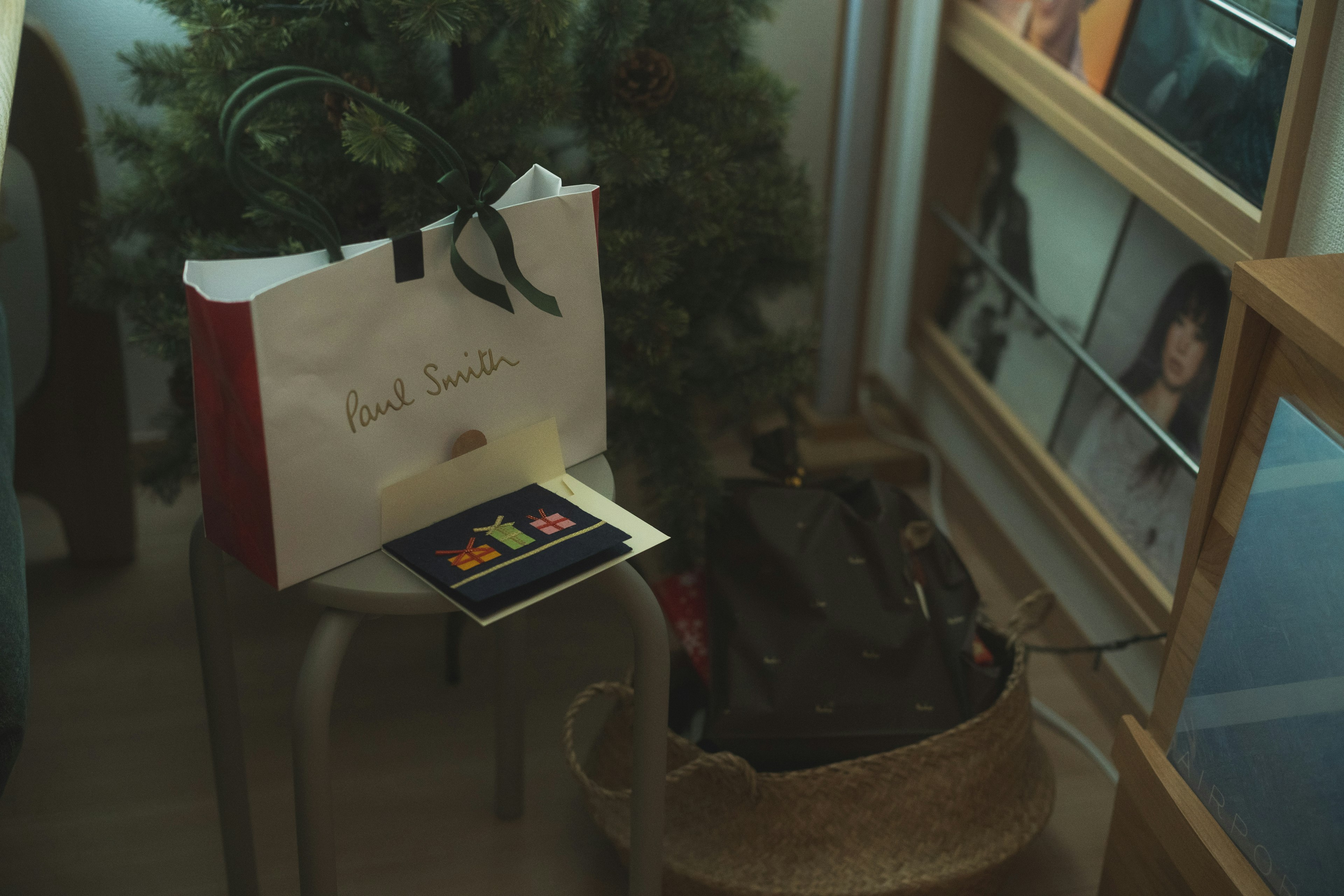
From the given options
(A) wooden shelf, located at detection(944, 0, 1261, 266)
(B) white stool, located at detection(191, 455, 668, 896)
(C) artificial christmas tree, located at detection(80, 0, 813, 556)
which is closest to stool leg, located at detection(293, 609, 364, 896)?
(B) white stool, located at detection(191, 455, 668, 896)

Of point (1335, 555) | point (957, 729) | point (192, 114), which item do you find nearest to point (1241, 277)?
point (1335, 555)

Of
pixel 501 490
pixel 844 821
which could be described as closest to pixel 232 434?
pixel 501 490

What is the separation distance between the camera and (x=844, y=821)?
105 centimetres

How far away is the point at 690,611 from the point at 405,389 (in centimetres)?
51

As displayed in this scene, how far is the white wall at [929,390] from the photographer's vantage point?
136 centimetres

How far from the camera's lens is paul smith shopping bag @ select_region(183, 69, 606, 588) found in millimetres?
709

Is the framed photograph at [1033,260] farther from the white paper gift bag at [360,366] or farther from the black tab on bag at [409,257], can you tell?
the black tab on bag at [409,257]

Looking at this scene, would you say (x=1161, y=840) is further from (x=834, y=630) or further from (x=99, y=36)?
(x=99, y=36)

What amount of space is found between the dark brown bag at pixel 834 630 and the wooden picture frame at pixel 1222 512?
0.62 ft

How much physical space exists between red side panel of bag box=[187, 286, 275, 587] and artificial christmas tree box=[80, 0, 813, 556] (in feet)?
0.80

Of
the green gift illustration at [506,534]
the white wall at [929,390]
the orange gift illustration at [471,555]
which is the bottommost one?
the white wall at [929,390]

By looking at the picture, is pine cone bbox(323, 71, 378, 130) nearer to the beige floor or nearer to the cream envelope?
the cream envelope

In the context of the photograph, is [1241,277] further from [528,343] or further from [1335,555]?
[528,343]

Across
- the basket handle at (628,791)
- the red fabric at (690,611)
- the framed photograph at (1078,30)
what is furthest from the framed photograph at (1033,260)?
the basket handle at (628,791)
